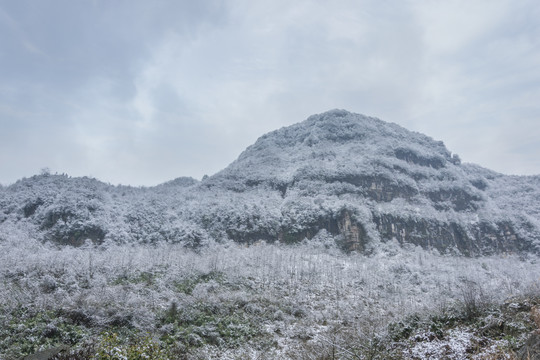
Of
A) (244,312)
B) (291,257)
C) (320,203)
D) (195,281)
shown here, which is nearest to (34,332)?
(244,312)

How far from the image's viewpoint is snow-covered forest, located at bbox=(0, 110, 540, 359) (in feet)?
53.6

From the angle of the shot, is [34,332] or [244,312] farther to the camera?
[244,312]

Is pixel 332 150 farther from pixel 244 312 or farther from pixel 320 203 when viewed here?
pixel 244 312

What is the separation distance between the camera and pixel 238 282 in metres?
49.3

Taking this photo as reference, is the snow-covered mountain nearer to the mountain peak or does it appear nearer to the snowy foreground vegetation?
the mountain peak

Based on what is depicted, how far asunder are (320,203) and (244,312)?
83945mm

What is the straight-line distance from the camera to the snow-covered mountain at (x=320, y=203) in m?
84.6

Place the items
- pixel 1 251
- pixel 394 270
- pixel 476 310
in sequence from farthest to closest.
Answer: pixel 394 270
pixel 1 251
pixel 476 310

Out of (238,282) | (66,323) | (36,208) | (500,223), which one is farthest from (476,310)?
(500,223)

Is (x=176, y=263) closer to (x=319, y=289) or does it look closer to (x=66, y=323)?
(x=319, y=289)

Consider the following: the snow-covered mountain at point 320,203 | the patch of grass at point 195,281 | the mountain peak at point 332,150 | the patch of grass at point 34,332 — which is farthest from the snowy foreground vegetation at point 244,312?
the mountain peak at point 332,150

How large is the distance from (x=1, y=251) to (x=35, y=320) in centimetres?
3314

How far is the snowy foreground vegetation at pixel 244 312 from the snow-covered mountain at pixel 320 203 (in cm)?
2041

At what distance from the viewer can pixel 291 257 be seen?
76938mm
